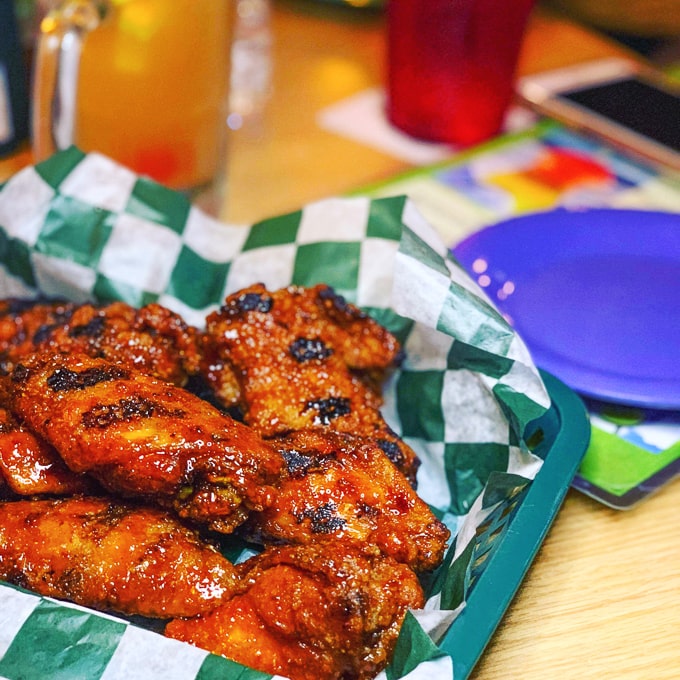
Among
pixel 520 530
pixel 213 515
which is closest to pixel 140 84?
pixel 213 515

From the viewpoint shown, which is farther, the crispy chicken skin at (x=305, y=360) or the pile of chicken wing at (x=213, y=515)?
the crispy chicken skin at (x=305, y=360)

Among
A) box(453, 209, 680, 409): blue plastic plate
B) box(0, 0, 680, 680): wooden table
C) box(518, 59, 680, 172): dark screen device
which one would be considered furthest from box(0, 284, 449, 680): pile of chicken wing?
box(518, 59, 680, 172): dark screen device

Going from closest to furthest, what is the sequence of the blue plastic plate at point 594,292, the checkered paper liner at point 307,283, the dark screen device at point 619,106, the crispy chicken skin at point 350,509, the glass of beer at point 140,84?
1. the checkered paper liner at point 307,283
2. the crispy chicken skin at point 350,509
3. the blue plastic plate at point 594,292
4. the glass of beer at point 140,84
5. the dark screen device at point 619,106

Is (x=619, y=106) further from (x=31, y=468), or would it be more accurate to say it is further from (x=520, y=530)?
(x=31, y=468)

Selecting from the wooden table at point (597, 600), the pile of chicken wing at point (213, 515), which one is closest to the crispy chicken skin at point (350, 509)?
the pile of chicken wing at point (213, 515)

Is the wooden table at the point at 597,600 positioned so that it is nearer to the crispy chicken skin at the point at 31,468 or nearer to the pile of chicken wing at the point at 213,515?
the pile of chicken wing at the point at 213,515

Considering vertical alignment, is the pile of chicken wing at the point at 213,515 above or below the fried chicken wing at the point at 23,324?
above

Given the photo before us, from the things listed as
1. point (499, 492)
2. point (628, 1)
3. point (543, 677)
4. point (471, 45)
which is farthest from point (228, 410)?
point (628, 1)
